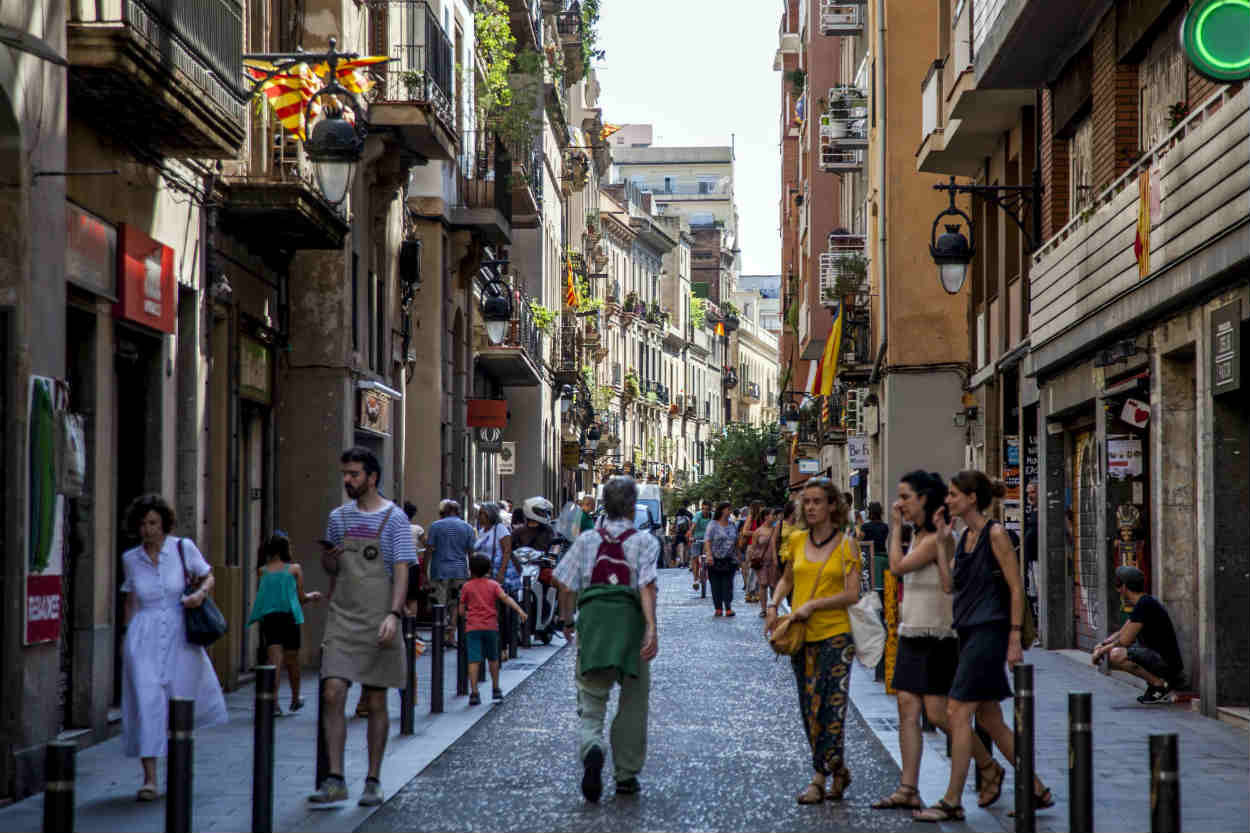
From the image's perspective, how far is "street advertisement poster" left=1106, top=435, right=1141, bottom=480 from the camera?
1942 cm

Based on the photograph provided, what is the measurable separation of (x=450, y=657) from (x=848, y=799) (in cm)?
1237

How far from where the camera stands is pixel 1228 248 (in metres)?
14.8

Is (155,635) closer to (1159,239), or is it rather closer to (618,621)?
(618,621)

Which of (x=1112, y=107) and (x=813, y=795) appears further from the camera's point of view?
(x=1112, y=107)

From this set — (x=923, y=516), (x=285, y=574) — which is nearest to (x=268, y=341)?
(x=285, y=574)

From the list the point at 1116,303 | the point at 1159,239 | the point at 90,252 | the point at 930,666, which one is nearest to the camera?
the point at 930,666

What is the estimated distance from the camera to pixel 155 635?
11.2 m

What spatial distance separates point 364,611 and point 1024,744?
3695mm

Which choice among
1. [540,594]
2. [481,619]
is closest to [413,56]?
[540,594]

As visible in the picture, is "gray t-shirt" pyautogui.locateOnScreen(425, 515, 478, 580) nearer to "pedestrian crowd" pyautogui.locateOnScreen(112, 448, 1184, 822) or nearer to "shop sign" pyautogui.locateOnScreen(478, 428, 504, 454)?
"pedestrian crowd" pyautogui.locateOnScreen(112, 448, 1184, 822)

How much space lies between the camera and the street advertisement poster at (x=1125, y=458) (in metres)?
19.4

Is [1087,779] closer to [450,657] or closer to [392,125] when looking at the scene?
[450,657]

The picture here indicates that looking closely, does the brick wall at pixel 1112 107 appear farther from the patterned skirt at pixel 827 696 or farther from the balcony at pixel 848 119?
the balcony at pixel 848 119

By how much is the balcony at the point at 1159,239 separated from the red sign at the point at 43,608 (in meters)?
8.24
